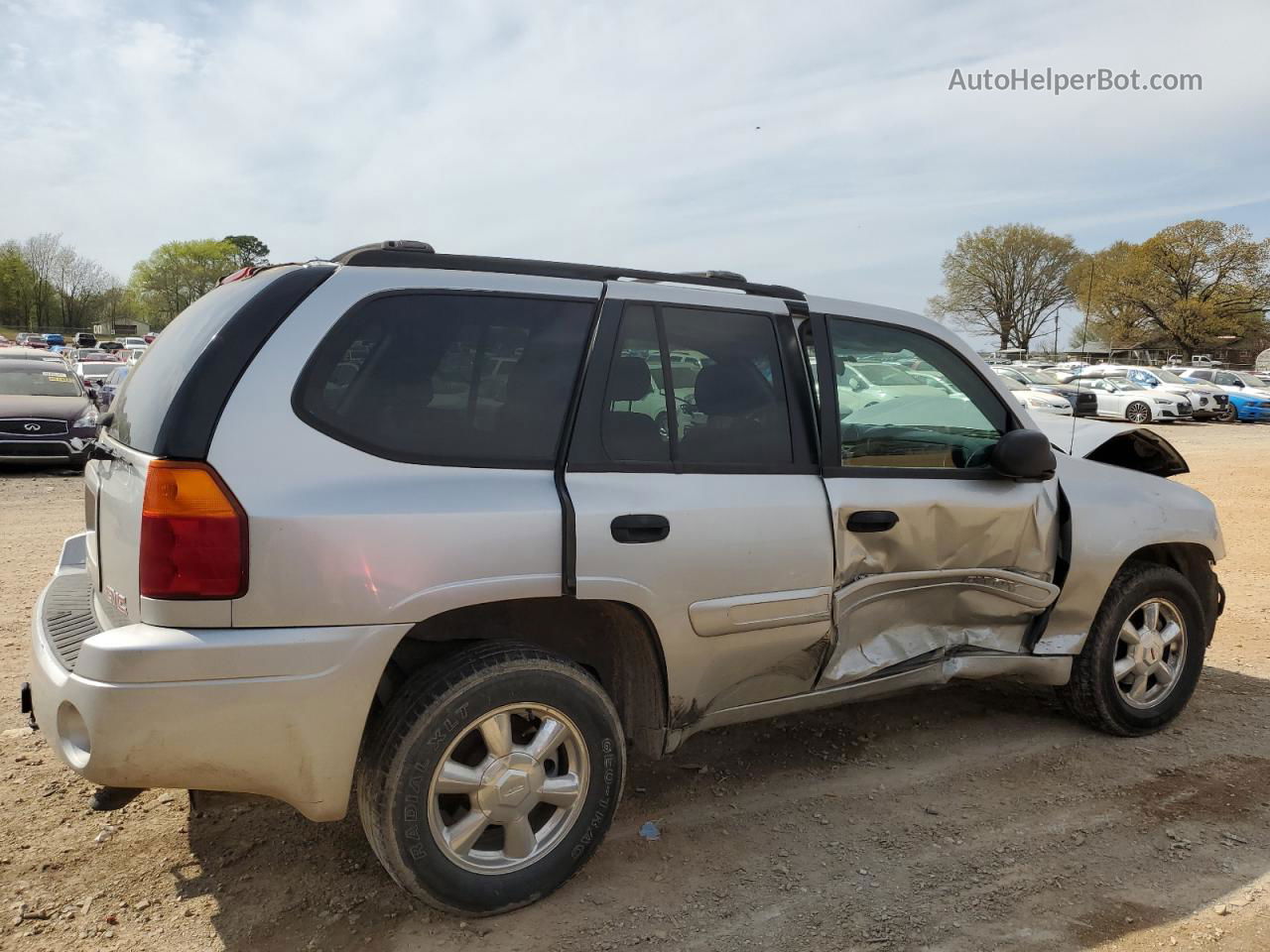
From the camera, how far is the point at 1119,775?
394 cm

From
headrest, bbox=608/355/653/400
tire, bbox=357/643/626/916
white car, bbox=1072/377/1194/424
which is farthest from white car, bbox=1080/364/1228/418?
tire, bbox=357/643/626/916

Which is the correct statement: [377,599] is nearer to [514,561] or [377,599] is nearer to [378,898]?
[514,561]

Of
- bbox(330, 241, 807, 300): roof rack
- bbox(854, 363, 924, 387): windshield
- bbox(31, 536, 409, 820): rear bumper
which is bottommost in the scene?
bbox(31, 536, 409, 820): rear bumper

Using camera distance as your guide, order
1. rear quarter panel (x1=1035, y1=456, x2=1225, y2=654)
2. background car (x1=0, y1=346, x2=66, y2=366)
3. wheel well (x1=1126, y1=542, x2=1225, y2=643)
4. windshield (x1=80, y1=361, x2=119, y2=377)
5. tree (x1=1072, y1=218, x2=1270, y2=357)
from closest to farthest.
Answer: rear quarter panel (x1=1035, y1=456, x2=1225, y2=654), wheel well (x1=1126, y1=542, x2=1225, y2=643), background car (x1=0, y1=346, x2=66, y2=366), windshield (x1=80, y1=361, x2=119, y2=377), tree (x1=1072, y1=218, x2=1270, y2=357)

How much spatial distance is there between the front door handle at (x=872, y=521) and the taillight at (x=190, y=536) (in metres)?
1.96

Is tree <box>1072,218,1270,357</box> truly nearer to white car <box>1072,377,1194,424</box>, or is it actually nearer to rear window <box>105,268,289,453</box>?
white car <box>1072,377,1194,424</box>

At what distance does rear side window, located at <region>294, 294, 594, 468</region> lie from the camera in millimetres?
2643

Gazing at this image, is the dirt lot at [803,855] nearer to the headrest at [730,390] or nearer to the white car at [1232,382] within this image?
the headrest at [730,390]

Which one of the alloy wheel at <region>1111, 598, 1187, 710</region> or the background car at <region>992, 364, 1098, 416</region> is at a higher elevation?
the background car at <region>992, 364, 1098, 416</region>

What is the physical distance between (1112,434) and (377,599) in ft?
10.8

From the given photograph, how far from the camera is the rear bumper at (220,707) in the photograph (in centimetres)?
241

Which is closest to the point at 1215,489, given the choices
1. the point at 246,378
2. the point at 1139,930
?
the point at 1139,930

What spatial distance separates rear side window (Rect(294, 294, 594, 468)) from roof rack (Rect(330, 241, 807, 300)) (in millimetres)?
113

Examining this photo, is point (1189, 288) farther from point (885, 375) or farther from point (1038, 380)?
point (885, 375)
